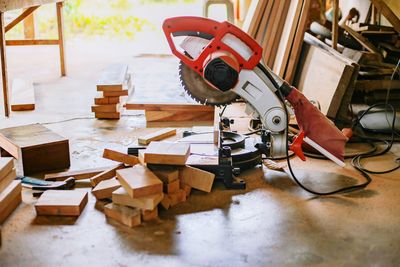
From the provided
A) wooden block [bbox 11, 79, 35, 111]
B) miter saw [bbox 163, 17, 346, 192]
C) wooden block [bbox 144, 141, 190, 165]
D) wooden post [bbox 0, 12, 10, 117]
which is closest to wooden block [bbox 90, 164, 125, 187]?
wooden block [bbox 144, 141, 190, 165]

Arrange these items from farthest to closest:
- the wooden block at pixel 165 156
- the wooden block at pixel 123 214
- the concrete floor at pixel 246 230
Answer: the wooden block at pixel 165 156 < the wooden block at pixel 123 214 < the concrete floor at pixel 246 230

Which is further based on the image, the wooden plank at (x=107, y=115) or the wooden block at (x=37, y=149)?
the wooden plank at (x=107, y=115)

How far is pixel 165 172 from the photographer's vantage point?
8.65 ft

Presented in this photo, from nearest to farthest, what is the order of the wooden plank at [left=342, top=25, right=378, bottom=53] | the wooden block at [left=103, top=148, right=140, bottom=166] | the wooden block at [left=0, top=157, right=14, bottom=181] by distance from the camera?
the wooden block at [left=0, top=157, right=14, bottom=181] → the wooden block at [left=103, top=148, right=140, bottom=166] → the wooden plank at [left=342, top=25, right=378, bottom=53]

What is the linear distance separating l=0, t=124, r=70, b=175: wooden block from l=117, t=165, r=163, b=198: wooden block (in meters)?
0.69

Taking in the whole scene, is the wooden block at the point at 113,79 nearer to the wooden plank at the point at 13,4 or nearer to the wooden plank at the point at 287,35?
the wooden plank at the point at 13,4

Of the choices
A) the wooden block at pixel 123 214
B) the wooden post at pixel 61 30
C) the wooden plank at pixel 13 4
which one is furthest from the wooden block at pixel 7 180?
the wooden post at pixel 61 30

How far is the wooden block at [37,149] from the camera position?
10.1 ft

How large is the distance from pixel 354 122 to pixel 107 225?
7.38 feet

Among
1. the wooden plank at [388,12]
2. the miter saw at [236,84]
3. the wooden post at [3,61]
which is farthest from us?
the wooden plank at [388,12]

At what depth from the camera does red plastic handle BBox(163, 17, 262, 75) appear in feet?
9.04

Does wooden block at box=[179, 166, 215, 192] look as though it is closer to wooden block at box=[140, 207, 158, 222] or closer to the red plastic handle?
wooden block at box=[140, 207, 158, 222]

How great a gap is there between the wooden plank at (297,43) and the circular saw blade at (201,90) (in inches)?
65.5

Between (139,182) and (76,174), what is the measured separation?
0.65 metres
